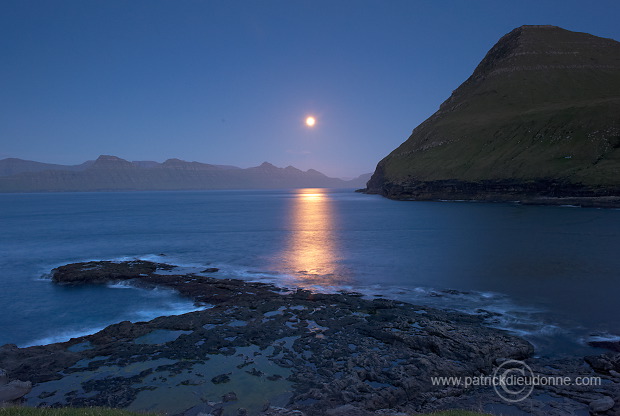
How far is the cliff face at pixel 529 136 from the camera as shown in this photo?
10844cm

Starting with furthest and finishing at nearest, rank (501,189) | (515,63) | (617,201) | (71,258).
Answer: (515,63) → (501,189) → (617,201) → (71,258)

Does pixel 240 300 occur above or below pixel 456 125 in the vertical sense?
below

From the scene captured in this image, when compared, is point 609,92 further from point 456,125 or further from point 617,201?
point 617,201

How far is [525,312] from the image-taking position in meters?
24.8

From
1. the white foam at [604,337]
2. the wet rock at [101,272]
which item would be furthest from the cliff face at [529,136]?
the wet rock at [101,272]

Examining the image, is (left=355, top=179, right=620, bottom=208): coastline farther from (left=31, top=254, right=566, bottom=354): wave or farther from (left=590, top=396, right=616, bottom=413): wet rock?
(left=590, top=396, right=616, bottom=413): wet rock

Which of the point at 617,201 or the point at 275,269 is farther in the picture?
the point at 617,201

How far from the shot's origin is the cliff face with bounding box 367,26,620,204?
108m

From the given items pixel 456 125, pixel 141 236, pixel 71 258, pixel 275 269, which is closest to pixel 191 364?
pixel 275 269

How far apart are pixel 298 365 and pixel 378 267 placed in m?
24.2

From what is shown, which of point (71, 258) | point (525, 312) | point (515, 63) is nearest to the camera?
point (525, 312)

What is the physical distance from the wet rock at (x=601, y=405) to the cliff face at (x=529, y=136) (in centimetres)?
10436

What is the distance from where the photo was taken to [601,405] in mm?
13219

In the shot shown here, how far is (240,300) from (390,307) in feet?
36.4
